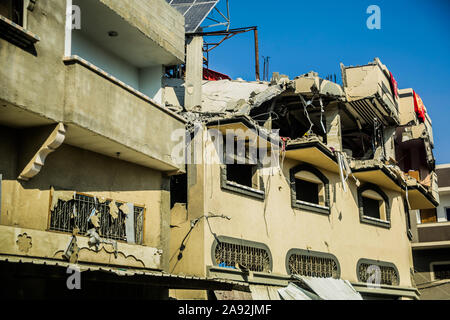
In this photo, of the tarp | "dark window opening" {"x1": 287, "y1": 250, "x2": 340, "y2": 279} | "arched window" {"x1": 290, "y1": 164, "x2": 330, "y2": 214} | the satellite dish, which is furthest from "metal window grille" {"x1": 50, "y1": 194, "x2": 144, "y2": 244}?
the satellite dish

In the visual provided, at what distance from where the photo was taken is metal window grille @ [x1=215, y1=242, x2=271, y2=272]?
54.9 feet

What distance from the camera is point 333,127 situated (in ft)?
73.0

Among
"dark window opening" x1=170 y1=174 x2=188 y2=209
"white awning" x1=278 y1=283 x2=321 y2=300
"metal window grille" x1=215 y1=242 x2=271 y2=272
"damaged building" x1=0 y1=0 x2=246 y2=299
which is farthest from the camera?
"white awning" x1=278 y1=283 x2=321 y2=300

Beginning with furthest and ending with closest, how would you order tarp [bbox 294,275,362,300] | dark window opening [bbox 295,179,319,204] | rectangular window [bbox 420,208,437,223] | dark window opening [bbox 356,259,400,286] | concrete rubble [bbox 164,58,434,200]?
rectangular window [bbox 420,208,437,223] → dark window opening [bbox 356,259,400,286] → dark window opening [bbox 295,179,319,204] → concrete rubble [bbox 164,58,434,200] → tarp [bbox 294,275,362,300]

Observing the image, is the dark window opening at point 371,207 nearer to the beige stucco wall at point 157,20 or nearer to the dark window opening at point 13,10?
the beige stucco wall at point 157,20

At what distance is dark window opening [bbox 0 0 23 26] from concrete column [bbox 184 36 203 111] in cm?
755

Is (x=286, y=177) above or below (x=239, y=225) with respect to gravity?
above

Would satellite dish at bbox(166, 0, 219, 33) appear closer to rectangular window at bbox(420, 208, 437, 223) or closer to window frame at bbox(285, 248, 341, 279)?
window frame at bbox(285, 248, 341, 279)

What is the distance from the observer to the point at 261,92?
791 inches

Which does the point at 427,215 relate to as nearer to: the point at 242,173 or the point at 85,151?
the point at 242,173

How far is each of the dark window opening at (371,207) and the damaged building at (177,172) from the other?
0.08 meters
